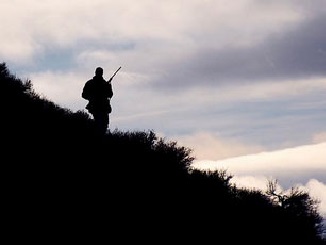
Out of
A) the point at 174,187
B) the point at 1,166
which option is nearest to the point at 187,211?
the point at 174,187

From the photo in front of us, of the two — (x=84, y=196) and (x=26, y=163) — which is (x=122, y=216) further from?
(x=26, y=163)

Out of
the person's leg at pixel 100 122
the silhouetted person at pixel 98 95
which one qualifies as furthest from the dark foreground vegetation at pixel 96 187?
the silhouetted person at pixel 98 95

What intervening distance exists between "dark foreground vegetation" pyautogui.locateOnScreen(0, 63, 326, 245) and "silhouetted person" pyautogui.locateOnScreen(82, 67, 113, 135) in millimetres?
803

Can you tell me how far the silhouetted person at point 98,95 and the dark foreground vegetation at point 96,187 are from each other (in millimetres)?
803

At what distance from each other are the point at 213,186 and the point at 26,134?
1169 centimetres

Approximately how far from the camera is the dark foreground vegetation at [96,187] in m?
10.2

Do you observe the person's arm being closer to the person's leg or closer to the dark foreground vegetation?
the person's leg

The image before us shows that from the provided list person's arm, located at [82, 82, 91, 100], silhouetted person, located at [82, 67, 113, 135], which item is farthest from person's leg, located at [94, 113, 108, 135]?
person's arm, located at [82, 82, 91, 100]

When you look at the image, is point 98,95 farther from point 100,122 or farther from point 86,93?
point 100,122

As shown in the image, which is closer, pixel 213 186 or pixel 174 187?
pixel 174 187

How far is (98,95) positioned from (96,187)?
3420 millimetres

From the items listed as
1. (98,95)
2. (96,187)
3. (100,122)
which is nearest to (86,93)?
(98,95)

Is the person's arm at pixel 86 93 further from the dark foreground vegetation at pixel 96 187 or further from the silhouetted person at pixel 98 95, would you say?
the dark foreground vegetation at pixel 96 187

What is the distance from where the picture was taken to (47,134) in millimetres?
13672
